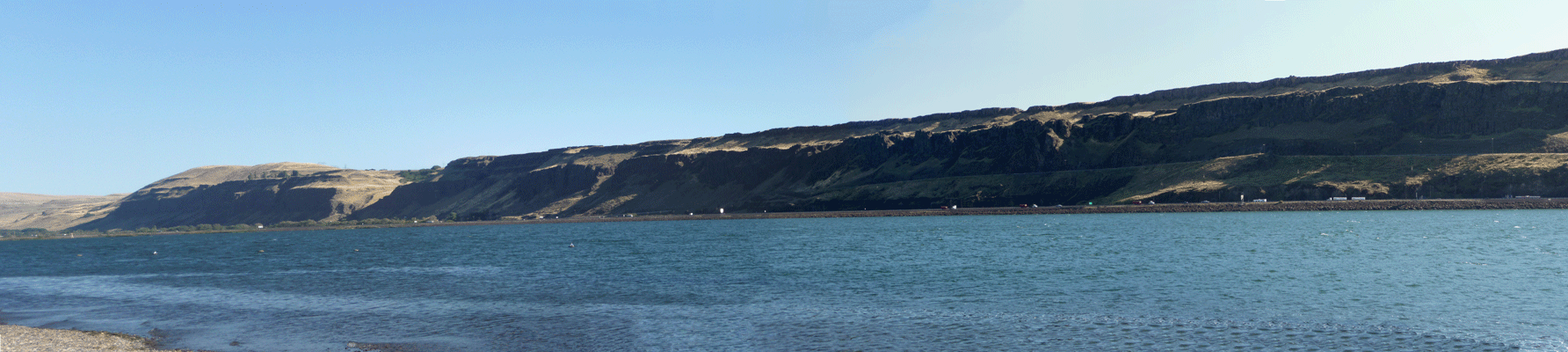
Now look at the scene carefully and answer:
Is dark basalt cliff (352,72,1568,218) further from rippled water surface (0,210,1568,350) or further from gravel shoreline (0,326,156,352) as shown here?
gravel shoreline (0,326,156,352)

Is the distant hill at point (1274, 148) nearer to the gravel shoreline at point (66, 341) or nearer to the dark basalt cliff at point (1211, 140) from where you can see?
the dark basalt cliff at point (1211, 140)

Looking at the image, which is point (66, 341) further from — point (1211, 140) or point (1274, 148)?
point (1211, 140)

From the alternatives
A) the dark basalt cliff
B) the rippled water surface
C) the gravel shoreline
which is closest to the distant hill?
the dark basalt cliff

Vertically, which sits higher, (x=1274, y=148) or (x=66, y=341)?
(x=1274, y=148)

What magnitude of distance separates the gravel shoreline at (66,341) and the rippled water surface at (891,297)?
135 centimetres

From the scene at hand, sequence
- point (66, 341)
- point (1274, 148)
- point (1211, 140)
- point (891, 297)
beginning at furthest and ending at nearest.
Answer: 1. point (1211, 140)
2. point (1274, 148)
3. point (891, 297)
4. point (66, 341)

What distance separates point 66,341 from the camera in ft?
94.2

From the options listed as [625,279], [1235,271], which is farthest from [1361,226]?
[625,279]

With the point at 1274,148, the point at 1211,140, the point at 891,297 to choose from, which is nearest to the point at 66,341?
the point at 891,297

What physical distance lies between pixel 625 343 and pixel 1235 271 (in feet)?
105

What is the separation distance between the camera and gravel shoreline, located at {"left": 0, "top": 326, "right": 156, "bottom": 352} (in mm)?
27191

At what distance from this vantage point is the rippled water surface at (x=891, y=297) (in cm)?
2645

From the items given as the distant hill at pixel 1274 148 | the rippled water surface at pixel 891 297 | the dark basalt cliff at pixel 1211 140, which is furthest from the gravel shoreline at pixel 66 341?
the dark basalt cliff at pixel 1211 140

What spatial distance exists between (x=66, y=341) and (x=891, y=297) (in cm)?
3051
